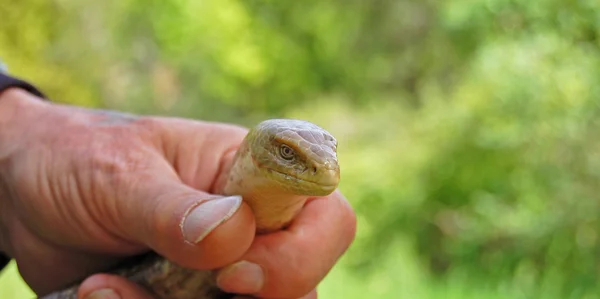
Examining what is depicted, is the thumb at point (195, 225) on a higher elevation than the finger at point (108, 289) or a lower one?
higher

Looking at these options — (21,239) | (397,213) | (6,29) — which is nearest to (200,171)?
(21,239)

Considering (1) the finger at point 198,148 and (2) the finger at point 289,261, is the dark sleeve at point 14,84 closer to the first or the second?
(1) the finger at point 198,148

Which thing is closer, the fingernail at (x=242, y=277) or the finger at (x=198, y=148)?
the fingernail at (x=242, y=277)

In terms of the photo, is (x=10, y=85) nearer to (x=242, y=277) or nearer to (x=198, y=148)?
(x=198, y=148)

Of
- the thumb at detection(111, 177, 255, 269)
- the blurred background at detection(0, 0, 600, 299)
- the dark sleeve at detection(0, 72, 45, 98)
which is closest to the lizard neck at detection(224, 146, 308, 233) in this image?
the thumb at detection(111, 177, 255, 269)

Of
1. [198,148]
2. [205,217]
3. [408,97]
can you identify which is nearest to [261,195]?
[205,217]

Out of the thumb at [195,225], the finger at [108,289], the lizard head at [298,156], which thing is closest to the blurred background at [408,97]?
the finger at [108,289]
